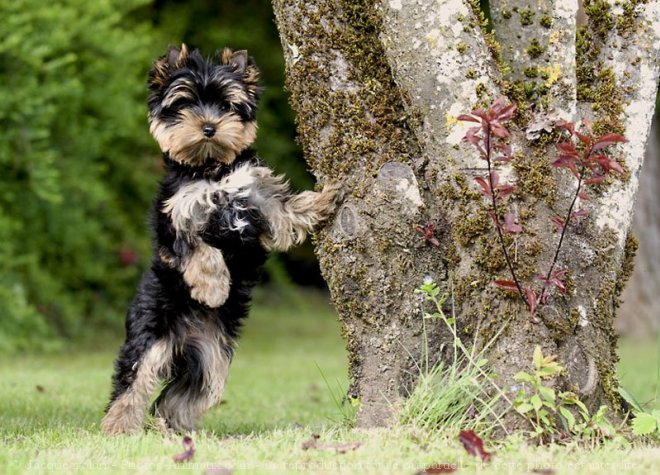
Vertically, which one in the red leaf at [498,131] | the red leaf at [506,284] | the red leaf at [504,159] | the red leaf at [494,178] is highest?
the red leaf at [498,131]

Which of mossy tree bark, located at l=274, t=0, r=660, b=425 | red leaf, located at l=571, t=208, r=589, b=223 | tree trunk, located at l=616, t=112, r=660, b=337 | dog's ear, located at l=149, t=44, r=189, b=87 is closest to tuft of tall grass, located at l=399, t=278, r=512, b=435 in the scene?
mossy tree bark, located at l=274, t=0, r=660, b=425

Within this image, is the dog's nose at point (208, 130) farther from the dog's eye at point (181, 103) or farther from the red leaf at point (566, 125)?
the red leaf at point (566, 125)

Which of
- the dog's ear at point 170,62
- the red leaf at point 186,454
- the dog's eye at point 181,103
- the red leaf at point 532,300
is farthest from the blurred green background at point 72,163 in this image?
the red leaf at point 532,300

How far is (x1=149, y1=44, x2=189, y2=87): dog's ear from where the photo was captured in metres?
6.15

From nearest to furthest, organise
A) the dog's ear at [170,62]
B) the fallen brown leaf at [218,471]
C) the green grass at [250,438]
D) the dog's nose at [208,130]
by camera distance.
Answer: the fallen brown leaf at [218,471], the green grass at [250,438], the dog's nose at [208,130], the dog's ear at [170,62]

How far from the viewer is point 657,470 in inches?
180

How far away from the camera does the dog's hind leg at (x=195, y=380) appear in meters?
6.13

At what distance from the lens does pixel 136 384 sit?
19.7ft

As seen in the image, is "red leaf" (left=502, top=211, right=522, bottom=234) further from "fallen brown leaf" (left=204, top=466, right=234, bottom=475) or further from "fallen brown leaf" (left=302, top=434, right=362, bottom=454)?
"fallen brown leaf" (left=204, top=466, right=234, bottom=475)

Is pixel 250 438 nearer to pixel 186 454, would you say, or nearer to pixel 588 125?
pixel 186 454

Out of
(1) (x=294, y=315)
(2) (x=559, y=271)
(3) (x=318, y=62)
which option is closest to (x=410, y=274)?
Answer: (2) (x=559, y=271)

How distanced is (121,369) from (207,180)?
1.27 metres

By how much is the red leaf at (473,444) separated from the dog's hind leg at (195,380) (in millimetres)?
1825

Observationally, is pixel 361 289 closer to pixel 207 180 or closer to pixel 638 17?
pixel 207 180
